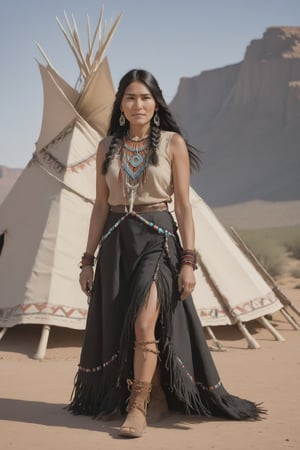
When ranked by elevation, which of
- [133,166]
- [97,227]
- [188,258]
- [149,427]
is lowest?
[149,427]

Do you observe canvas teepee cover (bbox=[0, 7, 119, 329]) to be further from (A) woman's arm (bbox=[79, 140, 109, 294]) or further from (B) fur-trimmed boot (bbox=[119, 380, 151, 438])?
(B) fur-trimmed boot (bbox=[119, 380, 151, 438])

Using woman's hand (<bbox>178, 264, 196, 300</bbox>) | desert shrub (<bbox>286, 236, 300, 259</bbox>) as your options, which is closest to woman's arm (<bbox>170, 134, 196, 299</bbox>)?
woman's hand (<bbox>178, 264, 196, 300</bbox>)

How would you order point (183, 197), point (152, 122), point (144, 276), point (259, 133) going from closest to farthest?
point (144, 276)
point (183, 197)
point (152, 122)
point (259, 133)

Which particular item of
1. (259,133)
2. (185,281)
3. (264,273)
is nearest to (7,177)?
(259,133)

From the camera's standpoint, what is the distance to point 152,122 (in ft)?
14.0

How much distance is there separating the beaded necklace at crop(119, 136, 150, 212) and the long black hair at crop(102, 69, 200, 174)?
4 centimetres

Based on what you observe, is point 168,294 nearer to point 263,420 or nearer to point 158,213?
point 158,213

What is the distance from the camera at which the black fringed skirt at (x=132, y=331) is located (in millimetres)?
3922

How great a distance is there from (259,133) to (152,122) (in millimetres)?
51232

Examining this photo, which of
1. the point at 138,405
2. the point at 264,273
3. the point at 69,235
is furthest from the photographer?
the point at 264,273

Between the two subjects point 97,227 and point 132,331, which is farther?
point 97,227

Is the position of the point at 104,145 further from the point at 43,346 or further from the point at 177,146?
the point at 43,346

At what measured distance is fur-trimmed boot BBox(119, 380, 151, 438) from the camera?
3.74 meters

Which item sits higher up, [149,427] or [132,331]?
[132,331]
